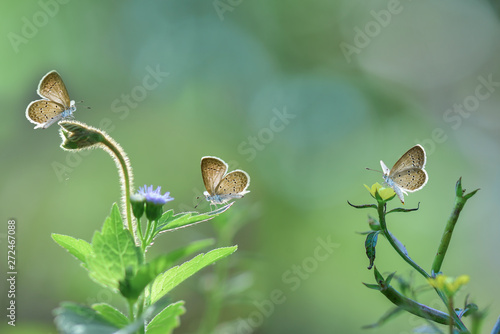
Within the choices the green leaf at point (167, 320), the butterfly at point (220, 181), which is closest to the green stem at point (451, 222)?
the green leaf at point (167, 320)

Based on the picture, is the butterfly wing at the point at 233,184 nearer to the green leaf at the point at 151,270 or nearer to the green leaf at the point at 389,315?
the green leaf at the point at 151,270

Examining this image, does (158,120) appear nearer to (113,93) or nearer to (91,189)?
(113,93)

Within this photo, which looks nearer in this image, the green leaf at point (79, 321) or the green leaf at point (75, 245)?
the green leaf at point (79, 321)

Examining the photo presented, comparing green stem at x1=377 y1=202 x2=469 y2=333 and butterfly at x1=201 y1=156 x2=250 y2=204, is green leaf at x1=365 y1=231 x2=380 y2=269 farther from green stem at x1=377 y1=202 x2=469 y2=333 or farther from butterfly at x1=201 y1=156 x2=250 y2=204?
butterfly at x1=201 y1=156 x2=250 y2=204

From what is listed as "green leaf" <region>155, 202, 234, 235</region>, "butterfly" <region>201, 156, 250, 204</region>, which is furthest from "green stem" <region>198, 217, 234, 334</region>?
"green leaf" <region>155, 202, 234, 235</region>

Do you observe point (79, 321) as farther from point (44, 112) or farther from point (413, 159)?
point (413, 159)

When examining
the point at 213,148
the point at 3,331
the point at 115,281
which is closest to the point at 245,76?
the point at 213,148
